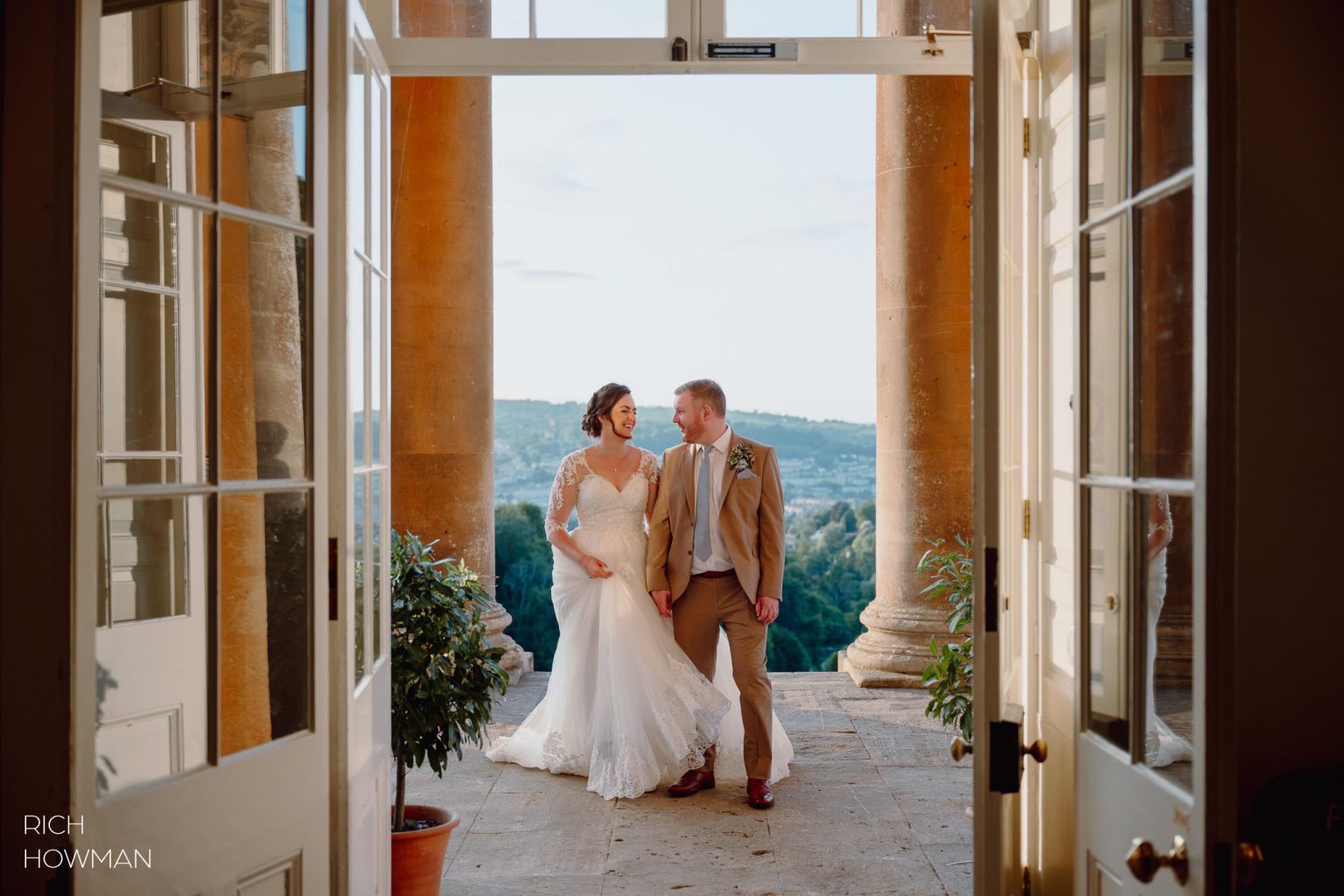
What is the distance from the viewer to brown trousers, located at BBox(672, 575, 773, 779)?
495 cm

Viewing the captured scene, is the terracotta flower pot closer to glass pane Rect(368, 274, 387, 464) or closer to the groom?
glass pane Rect(368, 274, 387, 464)

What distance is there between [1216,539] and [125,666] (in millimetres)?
1823

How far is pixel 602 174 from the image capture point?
78.4 feet

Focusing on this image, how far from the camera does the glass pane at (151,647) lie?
A: 1.98 meters

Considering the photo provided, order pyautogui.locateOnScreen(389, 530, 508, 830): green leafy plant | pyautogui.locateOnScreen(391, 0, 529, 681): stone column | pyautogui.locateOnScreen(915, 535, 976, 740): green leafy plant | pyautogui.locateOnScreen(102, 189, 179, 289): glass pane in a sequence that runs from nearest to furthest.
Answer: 1. pyautogui.locateOnScreen(102, 189, 179, 289): glass pane
2. pyautogui.locateOnScreen(389, 530, 508, 830): green leafy plant
3. pyautogui.locateOnScreen(915, 535, 976, 740): green leafy plant
4. pyautogui.locateOnScreen(391, 0, 529, 681): stone column

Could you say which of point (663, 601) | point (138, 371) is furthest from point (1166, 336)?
point (663, 601)

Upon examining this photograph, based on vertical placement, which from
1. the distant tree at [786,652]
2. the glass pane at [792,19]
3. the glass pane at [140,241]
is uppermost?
the glass pane at [792,19]

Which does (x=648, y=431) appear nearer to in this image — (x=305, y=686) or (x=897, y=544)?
(x=897, y=544)

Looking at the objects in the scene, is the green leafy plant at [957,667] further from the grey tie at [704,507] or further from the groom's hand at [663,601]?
the groom's hand at [663,601]

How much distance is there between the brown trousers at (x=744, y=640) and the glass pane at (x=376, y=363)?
2278 millimetres

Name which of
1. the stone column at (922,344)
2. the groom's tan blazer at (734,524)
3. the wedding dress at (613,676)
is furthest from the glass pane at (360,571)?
the stone column at (922,344)

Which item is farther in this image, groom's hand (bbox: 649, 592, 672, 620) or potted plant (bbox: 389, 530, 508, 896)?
groom's hand (bbox: 649, 592, 672, 620)

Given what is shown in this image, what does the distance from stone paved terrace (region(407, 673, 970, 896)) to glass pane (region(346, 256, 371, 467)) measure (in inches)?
76.0

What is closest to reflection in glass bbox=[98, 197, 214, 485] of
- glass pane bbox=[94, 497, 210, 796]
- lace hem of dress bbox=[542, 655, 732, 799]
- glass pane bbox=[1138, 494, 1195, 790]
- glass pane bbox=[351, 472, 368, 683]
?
glass pane bbox=[94, 497, 210, 796]
